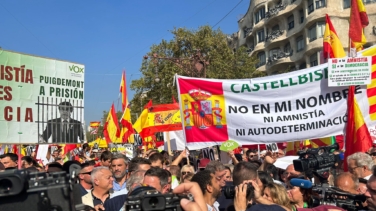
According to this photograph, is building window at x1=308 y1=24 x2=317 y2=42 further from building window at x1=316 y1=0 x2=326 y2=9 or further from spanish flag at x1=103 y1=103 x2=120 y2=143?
spanish flag at x1=103 y1=103 x2=120 y2=143

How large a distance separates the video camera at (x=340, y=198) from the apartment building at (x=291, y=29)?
3697 cm

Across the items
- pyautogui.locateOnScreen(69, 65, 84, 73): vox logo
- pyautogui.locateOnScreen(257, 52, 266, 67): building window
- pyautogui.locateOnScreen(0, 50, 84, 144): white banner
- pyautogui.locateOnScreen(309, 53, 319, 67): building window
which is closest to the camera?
pyautogui.locateOnScreen(0, 50, 84, 144): white banner

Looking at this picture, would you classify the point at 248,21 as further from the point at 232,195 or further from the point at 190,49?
the point at 232,195

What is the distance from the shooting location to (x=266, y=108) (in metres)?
6.96

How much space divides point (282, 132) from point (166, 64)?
30.3m

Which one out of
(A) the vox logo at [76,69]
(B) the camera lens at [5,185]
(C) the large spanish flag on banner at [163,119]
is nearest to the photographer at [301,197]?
(B) the camera lens at [5,185]

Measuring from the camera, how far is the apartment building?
129ft

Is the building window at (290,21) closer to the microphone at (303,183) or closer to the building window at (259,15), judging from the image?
the building window at (259,15)

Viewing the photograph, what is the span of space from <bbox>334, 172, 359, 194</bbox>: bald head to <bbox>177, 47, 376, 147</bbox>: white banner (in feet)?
7.61

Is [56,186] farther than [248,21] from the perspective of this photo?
No

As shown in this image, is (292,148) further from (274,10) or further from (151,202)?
(274,10)

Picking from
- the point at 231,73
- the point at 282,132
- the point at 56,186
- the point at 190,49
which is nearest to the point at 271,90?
the point at 282,132

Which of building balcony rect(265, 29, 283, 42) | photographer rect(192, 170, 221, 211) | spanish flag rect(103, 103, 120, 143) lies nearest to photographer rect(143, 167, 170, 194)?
photographer rect(192, 170, 221, 211)

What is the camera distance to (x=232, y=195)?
3.59 meters
